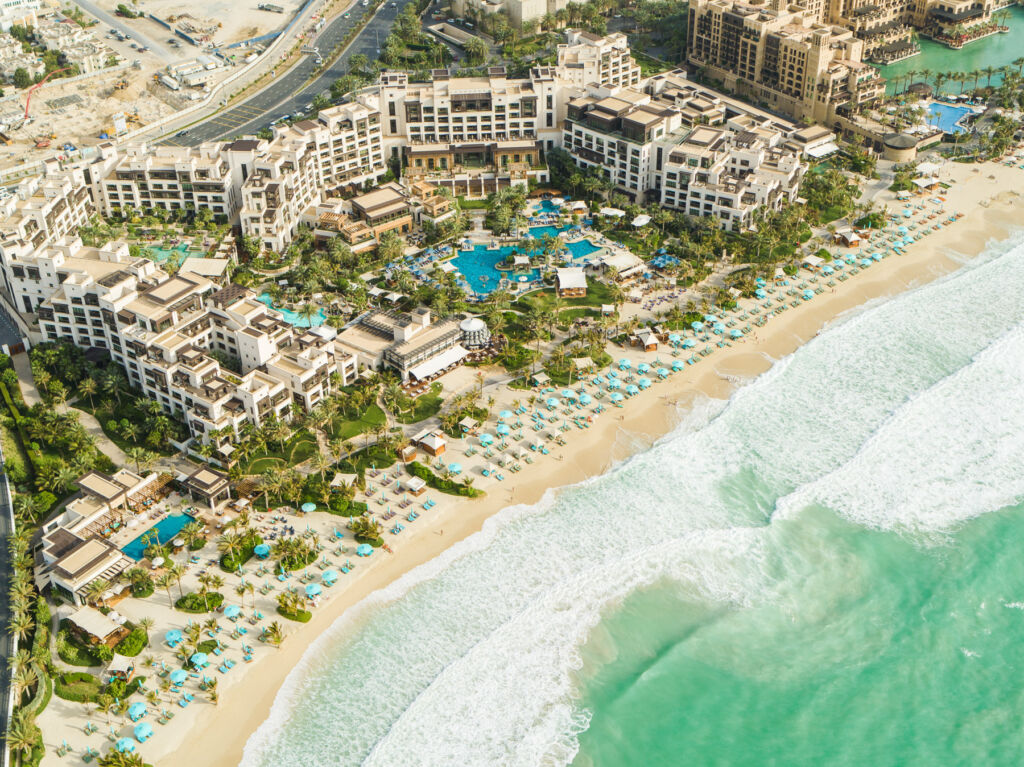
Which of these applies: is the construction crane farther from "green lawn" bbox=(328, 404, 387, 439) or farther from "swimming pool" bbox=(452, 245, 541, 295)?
"green lawn" bbox=(328, 404, 387, 439)

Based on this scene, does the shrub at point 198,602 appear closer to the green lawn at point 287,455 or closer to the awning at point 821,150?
the green lawn at point 287,455

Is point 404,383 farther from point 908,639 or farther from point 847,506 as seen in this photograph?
point 908,639

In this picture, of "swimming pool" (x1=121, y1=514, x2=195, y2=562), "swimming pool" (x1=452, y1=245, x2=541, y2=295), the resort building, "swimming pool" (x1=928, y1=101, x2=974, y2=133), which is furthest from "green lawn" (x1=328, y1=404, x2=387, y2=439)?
"swimming pool" (x1=928, y1=101, x2=974, y2=133)

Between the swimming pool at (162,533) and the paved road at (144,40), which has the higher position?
the paved road at (144,40)

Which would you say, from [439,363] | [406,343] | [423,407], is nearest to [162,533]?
[423,407]

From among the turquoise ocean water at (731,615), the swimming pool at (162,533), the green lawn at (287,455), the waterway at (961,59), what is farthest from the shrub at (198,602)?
the waterway at (961,59)

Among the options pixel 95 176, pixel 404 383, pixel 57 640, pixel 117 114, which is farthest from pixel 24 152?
pixel 57 640

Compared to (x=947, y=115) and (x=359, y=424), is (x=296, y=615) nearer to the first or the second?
(x=359, y=424)
